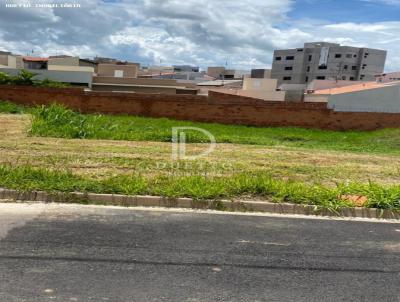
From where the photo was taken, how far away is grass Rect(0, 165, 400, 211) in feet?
20.6

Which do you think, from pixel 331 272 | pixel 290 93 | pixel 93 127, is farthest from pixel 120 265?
pixel 290 93

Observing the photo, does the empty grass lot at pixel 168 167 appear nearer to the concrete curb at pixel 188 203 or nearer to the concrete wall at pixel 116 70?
the concrete curb at pixel 188 203

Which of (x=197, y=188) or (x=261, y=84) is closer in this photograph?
(x=197, y=188)

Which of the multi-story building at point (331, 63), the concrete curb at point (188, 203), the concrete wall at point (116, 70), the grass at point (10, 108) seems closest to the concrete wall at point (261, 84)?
the concrete wall at point (116, 70)

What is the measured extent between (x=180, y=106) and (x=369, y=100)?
18.2 m

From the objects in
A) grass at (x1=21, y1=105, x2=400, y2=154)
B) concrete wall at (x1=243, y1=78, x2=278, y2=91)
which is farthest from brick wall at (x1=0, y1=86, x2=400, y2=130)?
concrete wall at (x1=243, y1=78, x2=278, y2=91)

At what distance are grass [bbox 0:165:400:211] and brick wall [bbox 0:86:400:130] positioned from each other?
1437 cm

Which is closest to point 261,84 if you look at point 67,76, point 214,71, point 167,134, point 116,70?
point 116,70

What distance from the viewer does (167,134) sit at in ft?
45.8

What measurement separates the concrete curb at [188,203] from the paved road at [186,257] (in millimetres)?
295

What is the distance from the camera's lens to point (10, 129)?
1326 centimetres

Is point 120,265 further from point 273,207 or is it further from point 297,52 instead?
point 297,52

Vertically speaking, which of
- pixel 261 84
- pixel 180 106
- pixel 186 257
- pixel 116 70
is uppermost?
pixel 116 70

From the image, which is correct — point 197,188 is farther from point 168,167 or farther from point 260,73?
point 260,73
